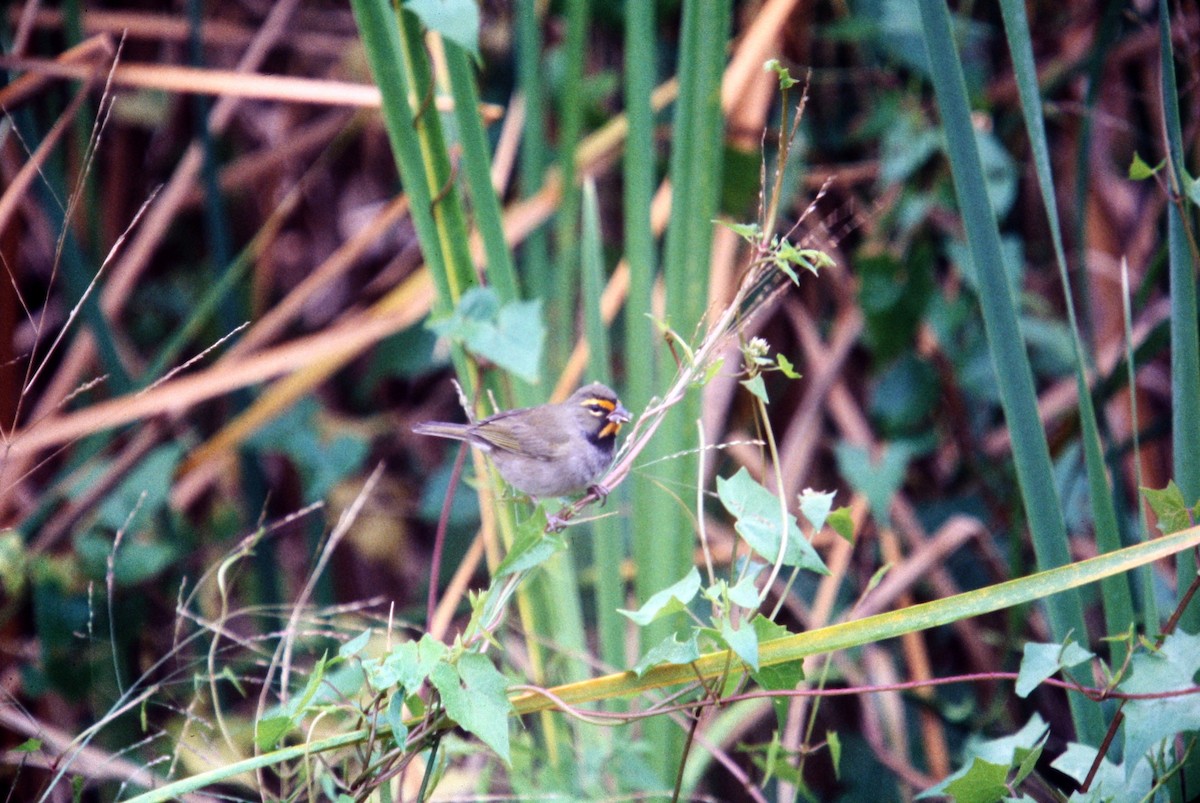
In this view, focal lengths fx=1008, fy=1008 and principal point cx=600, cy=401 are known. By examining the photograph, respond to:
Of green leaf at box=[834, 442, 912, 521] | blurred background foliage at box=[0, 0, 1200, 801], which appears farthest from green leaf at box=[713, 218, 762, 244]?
green leaf at box=[834, 442, 912, 521]

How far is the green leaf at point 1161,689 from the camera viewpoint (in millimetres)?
1338

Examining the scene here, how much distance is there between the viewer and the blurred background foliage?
2.78 metres

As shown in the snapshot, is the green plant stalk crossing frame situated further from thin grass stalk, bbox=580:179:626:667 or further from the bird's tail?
the bird's tail

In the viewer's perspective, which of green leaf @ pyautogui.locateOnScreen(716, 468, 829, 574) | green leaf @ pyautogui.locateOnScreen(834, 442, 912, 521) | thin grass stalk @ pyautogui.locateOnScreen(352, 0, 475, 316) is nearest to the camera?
green leaf @ pyautogui.locateOnScreen(716, 468, 829, 574)

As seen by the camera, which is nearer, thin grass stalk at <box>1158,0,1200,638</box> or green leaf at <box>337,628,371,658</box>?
green leaf at <box>337,628,371,658</box>

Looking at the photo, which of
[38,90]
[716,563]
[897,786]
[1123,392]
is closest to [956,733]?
[897,786]

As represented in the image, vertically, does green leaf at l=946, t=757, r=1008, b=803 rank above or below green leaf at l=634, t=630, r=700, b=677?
below

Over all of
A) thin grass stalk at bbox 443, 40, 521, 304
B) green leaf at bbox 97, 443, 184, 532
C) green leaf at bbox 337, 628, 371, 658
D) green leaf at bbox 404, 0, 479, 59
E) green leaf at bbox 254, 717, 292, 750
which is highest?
green leaf at bbox 404, 0, 479, 59

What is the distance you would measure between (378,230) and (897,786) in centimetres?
252

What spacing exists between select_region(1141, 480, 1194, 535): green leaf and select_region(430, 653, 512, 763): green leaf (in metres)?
0.94

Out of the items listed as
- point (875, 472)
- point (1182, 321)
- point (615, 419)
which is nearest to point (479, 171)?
point (615, 419)

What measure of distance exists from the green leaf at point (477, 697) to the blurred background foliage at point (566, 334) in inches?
36.6

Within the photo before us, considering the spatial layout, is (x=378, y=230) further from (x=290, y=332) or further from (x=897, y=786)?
(x=897, y=786)

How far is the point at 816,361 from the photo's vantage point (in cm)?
374
